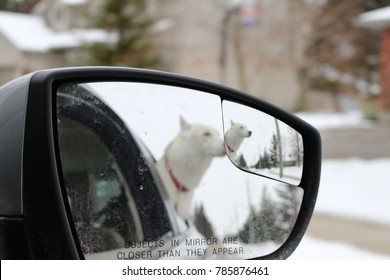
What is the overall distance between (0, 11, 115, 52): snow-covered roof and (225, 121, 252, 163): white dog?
24.5 metres

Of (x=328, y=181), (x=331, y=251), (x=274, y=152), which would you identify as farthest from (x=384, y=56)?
(x=274, y=152)

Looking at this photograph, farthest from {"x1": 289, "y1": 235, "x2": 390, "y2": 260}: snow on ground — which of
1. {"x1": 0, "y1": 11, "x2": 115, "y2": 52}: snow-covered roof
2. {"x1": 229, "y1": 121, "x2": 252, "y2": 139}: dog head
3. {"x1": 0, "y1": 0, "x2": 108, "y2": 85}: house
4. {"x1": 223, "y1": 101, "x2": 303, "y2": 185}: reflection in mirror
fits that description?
{"x1": 0, "y1": 0, "x2": 108, "y2": 85}: house

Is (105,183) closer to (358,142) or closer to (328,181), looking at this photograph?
(328,181)

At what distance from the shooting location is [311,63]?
36.3 m

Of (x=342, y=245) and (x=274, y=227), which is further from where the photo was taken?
(x=342, y=245)

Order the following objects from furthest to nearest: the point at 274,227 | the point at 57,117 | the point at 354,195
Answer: the point at 354,195 → the point at 274,227 → the point at 57,117

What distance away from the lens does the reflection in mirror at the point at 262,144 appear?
1917mm

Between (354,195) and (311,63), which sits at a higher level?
(311,63)

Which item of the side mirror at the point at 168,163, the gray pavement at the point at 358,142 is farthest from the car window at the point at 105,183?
the gray pavement at the point at 358,142

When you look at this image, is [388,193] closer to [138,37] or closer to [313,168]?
[313,168]

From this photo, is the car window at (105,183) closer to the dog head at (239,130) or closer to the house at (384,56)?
the dog head at (239,130)

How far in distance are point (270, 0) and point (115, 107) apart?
31.1 m

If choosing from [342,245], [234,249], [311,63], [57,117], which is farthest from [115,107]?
[311,63]

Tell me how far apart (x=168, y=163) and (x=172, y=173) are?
32 mm
